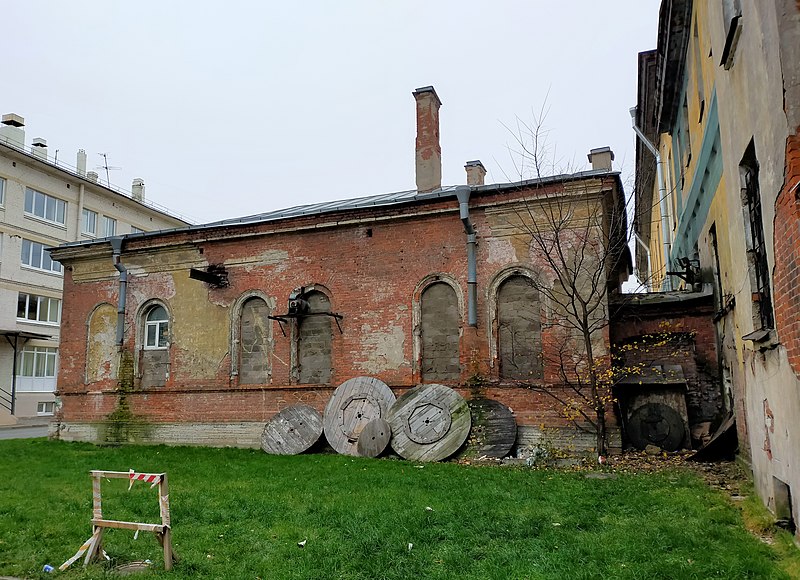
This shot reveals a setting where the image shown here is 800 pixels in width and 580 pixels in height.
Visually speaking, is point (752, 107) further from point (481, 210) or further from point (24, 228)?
point (24, 228)

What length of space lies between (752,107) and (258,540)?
20.5ft

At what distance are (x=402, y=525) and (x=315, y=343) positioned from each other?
299 inches

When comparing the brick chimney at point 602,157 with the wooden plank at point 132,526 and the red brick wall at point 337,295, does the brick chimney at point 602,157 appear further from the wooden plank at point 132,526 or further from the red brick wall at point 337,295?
the wooden plank at point 132,526

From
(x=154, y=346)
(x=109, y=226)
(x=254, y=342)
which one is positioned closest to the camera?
(x=254, y=342)

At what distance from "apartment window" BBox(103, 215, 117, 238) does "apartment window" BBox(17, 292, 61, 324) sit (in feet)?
16.1

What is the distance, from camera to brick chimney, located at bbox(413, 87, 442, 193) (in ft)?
50.5

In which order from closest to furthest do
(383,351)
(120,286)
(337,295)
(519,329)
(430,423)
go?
(430,423) → (519,329) → (383,351) → (337,295) → (120,286)

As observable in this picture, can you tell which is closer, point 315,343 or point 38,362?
point 315,343

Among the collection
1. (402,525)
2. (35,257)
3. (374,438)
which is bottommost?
(402,525)

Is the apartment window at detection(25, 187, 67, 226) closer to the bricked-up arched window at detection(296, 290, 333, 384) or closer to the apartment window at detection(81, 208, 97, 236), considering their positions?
the apartment window at detection(81, 208, 97, 236)

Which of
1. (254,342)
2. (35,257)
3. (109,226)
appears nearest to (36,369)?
(35,257)

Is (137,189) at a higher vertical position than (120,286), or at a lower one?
higher

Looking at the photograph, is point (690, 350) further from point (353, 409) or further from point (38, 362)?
point (38, 362)

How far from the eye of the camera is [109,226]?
1344 inches
